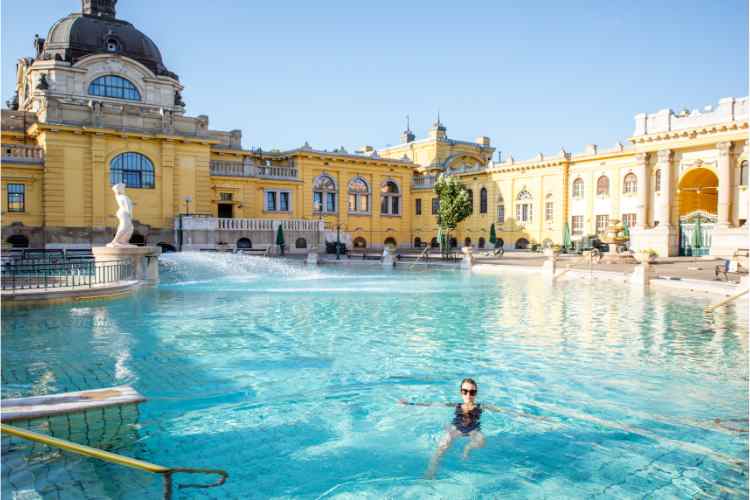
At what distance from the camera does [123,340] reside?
1076cm

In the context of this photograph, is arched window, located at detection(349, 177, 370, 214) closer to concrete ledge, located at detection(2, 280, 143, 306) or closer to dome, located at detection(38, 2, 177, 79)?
dome, located at detection(38, 2, 177, 79)

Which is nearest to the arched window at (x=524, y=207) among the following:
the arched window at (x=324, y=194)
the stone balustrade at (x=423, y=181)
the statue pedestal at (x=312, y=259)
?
the stone balustrade at (x=423, y=181)

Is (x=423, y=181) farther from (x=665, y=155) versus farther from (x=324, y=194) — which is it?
(x=665, y=155)

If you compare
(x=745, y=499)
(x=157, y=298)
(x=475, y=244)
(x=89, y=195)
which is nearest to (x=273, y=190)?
(x=89, y=195)

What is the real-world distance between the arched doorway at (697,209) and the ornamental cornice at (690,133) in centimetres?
268

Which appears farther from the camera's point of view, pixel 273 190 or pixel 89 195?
pixel 273 190

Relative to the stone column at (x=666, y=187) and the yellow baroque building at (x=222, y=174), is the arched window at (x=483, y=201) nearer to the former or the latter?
the yellow baroque building at (x=222, y=174)

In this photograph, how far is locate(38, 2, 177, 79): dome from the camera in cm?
3981

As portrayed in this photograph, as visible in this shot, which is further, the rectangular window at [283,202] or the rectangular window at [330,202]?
the rectangular window at [330,202]

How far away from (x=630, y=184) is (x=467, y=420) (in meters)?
43.3

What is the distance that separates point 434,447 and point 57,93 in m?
40.6

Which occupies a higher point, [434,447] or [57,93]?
[57,93]

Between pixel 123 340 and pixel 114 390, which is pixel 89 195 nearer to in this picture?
pixel 123 340

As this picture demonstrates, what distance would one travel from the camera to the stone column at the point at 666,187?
40.7 metres
